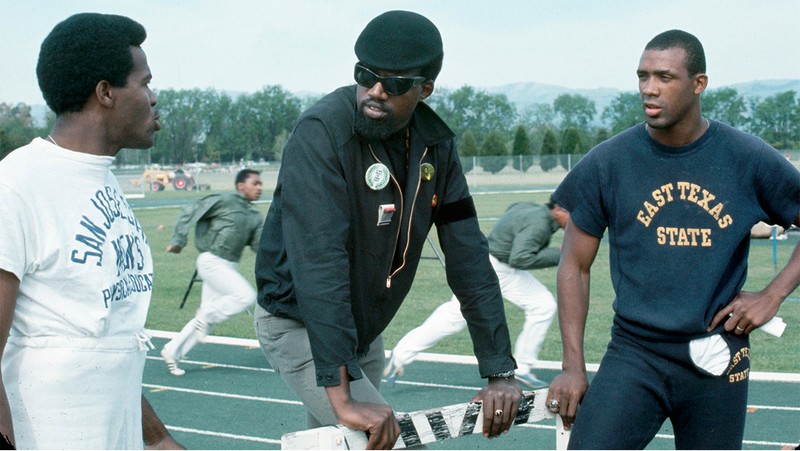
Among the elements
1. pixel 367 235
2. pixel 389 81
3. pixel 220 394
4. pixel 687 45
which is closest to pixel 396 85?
pixel 389 81

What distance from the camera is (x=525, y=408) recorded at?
3.50 meters

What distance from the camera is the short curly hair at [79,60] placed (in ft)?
8.79

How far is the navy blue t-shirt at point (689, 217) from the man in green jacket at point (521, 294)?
494 cm

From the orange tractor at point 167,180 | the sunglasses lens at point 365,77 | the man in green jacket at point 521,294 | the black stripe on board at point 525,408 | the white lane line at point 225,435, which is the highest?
the sunglasses lens at point 365,77

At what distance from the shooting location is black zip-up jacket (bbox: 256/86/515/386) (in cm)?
302

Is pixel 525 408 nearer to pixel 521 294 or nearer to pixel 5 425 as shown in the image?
pixel 5 425

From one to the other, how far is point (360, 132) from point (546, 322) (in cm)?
595

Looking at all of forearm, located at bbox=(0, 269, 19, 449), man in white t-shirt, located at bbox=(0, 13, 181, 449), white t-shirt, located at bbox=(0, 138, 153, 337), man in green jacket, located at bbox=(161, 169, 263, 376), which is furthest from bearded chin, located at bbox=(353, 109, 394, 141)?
man in green jacket, located at bbox=(161, 169, 263, 376)

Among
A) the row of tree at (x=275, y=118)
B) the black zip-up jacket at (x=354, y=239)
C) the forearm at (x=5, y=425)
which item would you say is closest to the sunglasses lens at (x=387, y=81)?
the black zip-up jacket at (x=354, y=239)

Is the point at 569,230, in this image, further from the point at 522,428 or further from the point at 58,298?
the point at 522,428

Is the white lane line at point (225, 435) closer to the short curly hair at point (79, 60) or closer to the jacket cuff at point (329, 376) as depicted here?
the jacket cuff at point (329, 376)

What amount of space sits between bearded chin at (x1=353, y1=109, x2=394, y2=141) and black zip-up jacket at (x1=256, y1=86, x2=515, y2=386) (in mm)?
24

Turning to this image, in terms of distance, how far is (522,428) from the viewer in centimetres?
746

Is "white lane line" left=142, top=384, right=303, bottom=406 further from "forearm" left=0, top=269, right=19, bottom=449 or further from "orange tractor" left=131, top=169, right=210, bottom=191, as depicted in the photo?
"orange tractor" left=131, top=169, right=210, bottom=191
